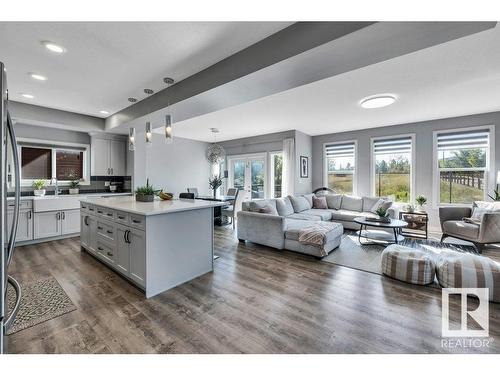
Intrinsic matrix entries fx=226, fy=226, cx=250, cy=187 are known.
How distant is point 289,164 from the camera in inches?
244

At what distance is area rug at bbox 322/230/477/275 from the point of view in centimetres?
325

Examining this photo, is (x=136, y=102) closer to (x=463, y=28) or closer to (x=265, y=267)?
(x=265, y=267)

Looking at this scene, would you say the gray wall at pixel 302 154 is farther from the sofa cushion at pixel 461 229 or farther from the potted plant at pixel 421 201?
the sofa cushion at pixel 461 229

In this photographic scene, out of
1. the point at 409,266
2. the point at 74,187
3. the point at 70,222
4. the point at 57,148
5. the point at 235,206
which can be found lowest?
the point at 409,266

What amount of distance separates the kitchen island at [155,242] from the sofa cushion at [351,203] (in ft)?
13.6

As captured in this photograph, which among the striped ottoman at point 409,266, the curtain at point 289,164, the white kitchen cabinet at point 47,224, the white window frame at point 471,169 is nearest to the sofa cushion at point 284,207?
the curtain at point 289,164

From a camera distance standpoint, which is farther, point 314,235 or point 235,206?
point 235,206

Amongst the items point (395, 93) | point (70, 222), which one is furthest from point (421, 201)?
point (70, 222)

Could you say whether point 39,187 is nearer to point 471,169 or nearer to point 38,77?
point 38,77

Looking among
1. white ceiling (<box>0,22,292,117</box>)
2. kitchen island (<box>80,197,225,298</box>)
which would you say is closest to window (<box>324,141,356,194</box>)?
kitchen island (<box>80,197,225,298</box>)

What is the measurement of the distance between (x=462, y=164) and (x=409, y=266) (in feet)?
13.1

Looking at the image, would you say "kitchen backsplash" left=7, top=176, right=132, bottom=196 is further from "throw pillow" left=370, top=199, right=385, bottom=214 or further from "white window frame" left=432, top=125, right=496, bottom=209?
"white window frame" left=432, top=125, right=496, bottom=209

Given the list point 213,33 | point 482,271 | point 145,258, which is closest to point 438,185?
point 482,271

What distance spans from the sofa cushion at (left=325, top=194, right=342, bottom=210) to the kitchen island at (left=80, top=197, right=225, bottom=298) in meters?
4.10
